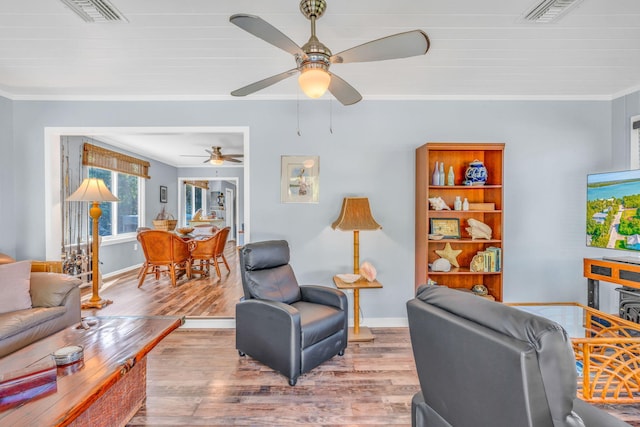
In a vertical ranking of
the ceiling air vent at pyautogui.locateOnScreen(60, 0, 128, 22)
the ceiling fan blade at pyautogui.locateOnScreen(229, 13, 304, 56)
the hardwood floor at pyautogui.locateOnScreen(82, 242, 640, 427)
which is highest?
the ceiling air vent at pyautogui.locateOnScreen(60, 0, 128, 22)

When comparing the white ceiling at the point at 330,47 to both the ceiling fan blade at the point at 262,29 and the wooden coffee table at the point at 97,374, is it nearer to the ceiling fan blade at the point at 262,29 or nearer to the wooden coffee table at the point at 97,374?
the ceiling fan blade at the point at 262,29

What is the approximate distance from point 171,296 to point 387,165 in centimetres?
339

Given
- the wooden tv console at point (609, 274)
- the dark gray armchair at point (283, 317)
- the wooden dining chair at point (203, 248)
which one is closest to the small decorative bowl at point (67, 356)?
the dark gray armchair at point (283, 317)

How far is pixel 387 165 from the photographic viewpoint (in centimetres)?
332

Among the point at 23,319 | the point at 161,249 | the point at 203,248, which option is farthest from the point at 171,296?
the point at 23,319

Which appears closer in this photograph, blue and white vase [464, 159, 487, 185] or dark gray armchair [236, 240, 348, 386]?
dark gray armchair [236, 240, 348, 386]

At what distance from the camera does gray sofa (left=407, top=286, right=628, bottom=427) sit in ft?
2.75

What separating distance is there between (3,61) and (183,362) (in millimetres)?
2963

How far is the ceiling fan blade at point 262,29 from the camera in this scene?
1.32 meters

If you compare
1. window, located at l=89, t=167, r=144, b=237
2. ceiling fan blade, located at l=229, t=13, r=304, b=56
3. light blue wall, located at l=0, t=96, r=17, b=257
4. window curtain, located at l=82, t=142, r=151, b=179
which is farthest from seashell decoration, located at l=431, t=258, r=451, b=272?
window curtain, located at l=82, t=142, r=151, b=179

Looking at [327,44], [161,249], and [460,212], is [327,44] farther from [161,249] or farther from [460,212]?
[161,249]

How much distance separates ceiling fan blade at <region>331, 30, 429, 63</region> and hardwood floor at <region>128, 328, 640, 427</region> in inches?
84.1

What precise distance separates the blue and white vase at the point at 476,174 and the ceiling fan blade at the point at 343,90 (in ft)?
5.19

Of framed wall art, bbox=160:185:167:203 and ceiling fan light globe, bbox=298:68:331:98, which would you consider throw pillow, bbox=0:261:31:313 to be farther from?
framed wall art, bbox=160:185:167:203
